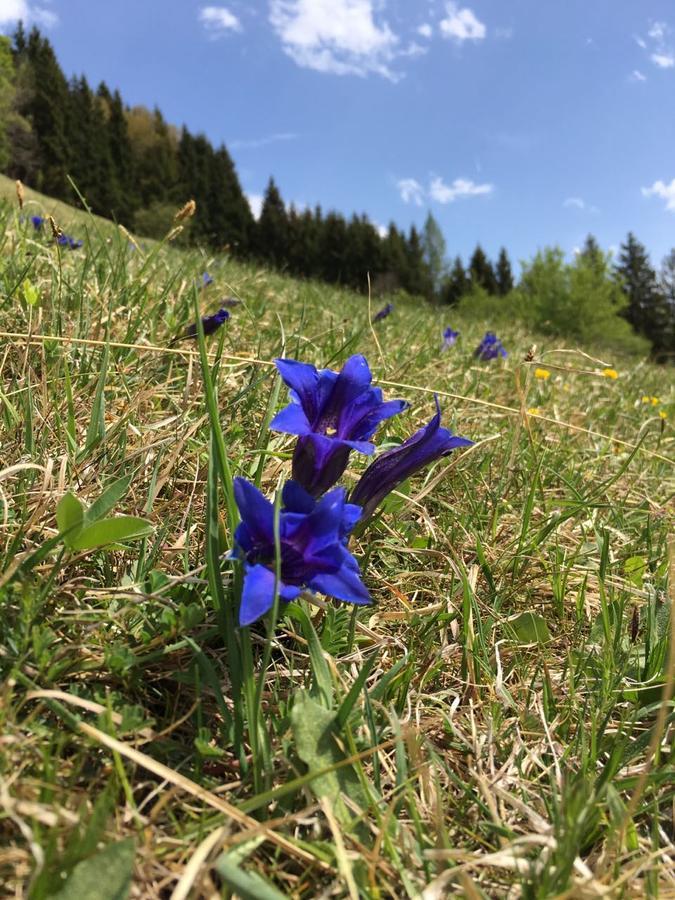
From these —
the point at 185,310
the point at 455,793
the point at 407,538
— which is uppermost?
the point at 185,310

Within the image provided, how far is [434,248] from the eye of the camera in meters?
59.8

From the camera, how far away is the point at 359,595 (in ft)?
3.43

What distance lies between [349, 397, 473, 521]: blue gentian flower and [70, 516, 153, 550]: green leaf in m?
0.48

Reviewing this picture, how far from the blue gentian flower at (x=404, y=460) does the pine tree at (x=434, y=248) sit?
198ft

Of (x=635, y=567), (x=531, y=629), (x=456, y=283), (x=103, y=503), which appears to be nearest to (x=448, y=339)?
(x=635, y=567)

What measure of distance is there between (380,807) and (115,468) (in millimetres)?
1045

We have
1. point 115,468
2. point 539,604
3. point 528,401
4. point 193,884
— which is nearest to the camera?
point 193,884

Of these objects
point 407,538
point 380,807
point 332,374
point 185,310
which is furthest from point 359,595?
point 185,310

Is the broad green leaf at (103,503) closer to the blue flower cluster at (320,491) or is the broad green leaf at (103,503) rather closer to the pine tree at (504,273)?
the blue flower cluster at (320,491)

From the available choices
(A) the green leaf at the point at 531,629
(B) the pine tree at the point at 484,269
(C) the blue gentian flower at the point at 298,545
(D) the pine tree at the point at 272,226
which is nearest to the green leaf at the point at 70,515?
(C) the blue gentian flower at the point at 298,545

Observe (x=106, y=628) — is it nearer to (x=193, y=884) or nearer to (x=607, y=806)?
(x=193, y=884)

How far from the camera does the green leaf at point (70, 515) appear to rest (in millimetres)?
1160

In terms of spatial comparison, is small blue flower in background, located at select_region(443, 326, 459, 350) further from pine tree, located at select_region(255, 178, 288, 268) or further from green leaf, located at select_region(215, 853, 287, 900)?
pine tree, located at select_region(255, 178, 288, 268)

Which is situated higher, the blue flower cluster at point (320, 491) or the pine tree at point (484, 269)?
the pine tree at point (484, 269)
